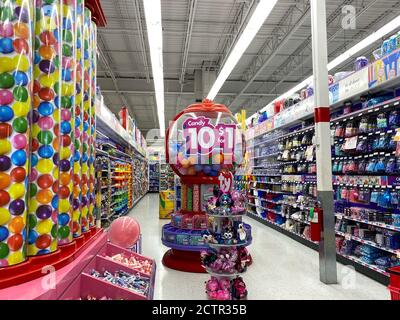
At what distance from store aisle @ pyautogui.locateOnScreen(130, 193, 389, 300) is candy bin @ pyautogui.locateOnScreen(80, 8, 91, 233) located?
1620mm

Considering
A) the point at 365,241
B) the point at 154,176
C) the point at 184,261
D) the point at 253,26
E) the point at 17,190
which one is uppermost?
the point at 253,26

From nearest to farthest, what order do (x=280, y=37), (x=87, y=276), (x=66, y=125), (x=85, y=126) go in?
(x=66, y=125)
(x=87, y=276)
(x=85, y=126)
(x=280, y=37)

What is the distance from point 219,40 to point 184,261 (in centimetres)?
862

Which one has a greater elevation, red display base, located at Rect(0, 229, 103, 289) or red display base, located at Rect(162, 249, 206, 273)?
red display base, located at Rect(0, 229, 103, 289)

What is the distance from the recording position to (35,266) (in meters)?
1.89

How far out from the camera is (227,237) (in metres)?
3.57

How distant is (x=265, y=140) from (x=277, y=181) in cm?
185

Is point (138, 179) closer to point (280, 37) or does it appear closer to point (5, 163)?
point (280, 37)

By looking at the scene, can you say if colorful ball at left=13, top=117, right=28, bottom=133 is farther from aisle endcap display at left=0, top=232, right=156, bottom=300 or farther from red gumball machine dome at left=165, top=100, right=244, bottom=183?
red gumball machine dome at left=165, top=100, right=244, bottom=183

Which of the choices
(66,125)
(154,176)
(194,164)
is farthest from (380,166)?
(154,176)

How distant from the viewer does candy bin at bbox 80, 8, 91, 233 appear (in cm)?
289

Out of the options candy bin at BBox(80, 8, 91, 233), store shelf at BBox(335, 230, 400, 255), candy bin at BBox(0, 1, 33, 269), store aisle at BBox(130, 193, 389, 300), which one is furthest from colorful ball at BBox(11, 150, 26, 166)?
store shelf at BBox(335, 230, 400, 255)
